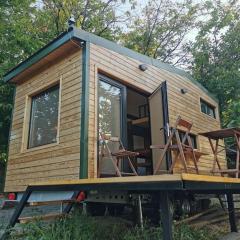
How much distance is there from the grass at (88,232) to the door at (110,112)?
1.08 metres

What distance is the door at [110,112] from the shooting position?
15.3ft

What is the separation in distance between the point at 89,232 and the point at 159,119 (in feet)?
9.15

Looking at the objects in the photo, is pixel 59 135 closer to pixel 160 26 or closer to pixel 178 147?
pixel 178 147

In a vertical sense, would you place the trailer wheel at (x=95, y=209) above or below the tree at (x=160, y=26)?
below

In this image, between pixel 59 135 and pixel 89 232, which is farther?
pixel 59 135

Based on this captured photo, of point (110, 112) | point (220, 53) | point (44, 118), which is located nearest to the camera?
point (110, 112)

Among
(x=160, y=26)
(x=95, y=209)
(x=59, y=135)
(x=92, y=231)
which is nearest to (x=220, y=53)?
(x=160, y=26)

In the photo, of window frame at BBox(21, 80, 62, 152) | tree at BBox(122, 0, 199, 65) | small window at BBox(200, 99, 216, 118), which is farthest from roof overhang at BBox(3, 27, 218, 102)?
tree at BBox(122, 0, 199, 65)

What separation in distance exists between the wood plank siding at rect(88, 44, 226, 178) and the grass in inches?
33.9

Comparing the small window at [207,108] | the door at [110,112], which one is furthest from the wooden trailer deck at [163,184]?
the small window at [207,108]

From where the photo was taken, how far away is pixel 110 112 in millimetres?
5000

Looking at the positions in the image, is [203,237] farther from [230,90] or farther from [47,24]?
[47,24]

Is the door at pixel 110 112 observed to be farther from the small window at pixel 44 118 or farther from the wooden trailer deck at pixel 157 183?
the wooden trailer deck at pixel 157 183

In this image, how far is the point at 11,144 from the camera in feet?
19.4
